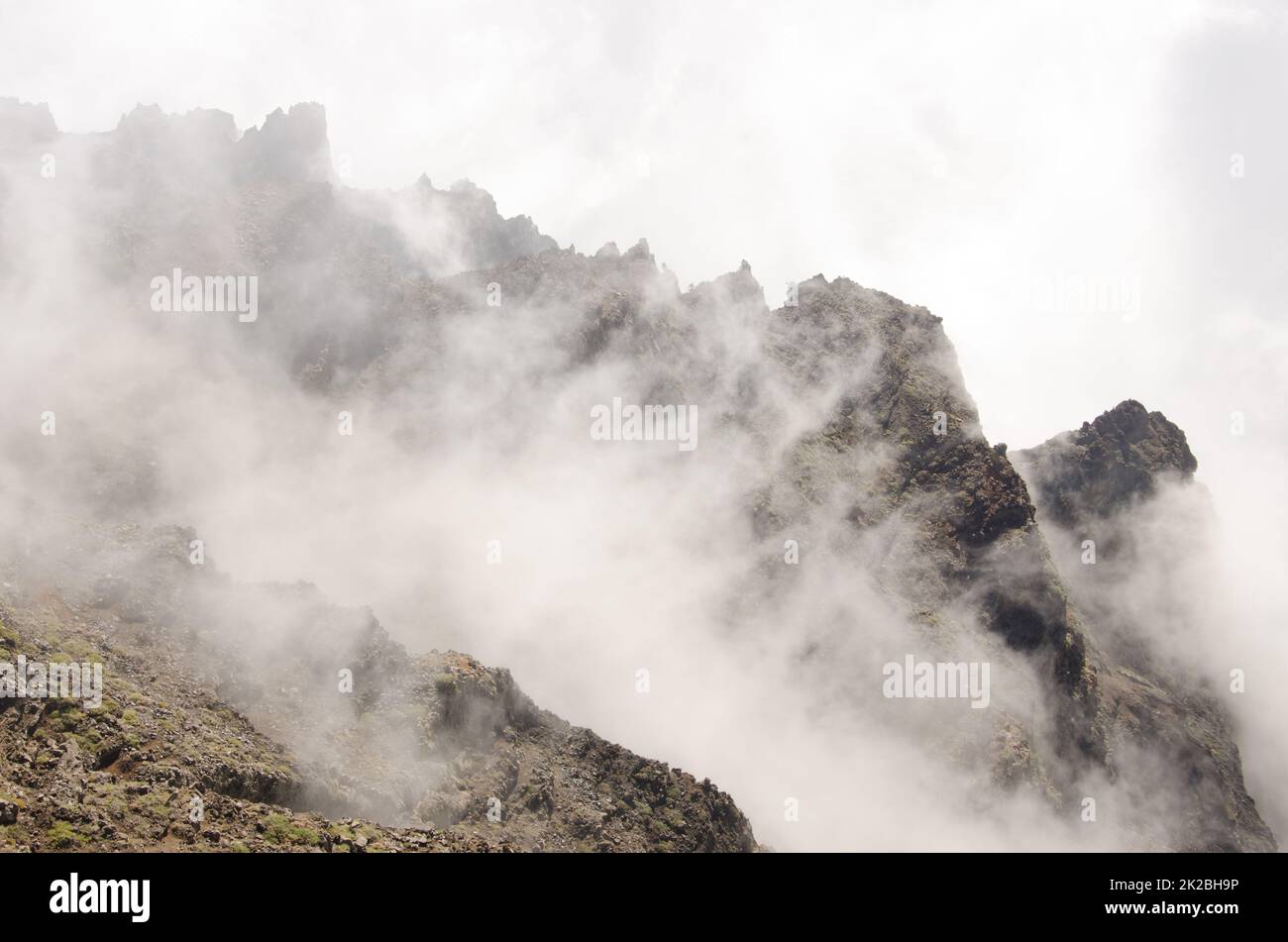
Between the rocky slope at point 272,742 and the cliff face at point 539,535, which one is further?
the cliff face at point 539,535

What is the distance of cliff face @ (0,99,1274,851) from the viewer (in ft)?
213

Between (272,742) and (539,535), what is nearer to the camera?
(272,742)

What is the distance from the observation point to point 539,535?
167875 millimetres

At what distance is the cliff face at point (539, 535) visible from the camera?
6500 cm

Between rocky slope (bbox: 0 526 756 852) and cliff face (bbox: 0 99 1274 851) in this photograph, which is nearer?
rocky slope (bbox: 0 526 756 852)

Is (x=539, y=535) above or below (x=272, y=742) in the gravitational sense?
above

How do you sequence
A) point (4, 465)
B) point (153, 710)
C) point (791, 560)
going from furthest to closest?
point (791, 560), point (4, 465), point (153, 710)

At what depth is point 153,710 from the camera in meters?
48.5
